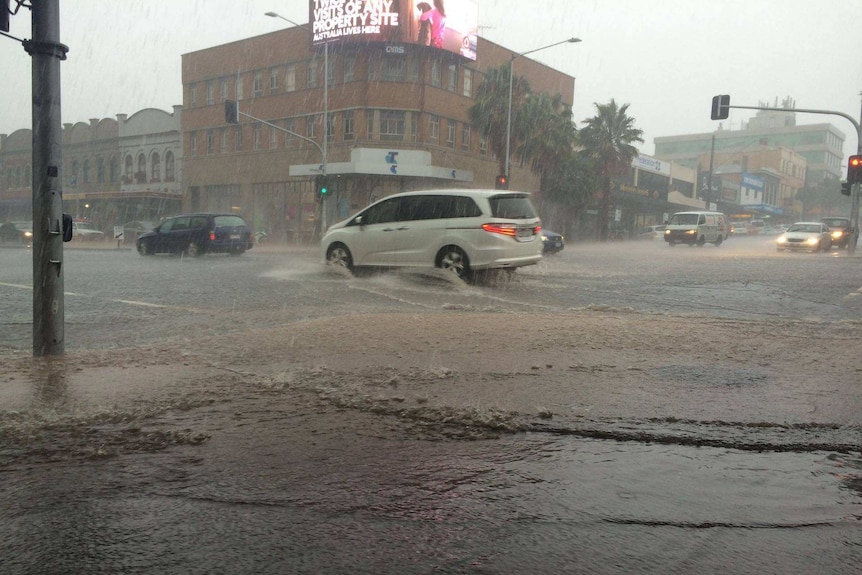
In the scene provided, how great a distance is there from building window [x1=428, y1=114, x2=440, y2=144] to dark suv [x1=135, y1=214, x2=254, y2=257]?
19639 millimetres

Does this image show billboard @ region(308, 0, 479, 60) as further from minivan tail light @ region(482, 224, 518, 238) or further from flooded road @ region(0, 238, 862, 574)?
flooded road @ region(0, 238, 862, 574)

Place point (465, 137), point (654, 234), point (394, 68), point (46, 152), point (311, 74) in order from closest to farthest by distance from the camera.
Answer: point (46, 152), point (394, 68), point (311, 74), point (465, 137), point (654, 234)

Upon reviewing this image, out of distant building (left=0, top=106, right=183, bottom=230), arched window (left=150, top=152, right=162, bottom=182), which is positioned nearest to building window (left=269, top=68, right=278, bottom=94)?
distant building (left=0, top=106, right=183, bottom=230)

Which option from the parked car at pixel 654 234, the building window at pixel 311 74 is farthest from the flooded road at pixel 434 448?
the parked car at pixel 654 234

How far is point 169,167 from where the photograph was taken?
51.3 m

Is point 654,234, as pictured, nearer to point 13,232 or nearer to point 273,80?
point 273,80

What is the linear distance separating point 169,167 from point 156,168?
155 cm

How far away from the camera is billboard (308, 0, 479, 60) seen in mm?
36938

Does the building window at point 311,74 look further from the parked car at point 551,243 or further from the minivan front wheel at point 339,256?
the minivan front wheel at point 339,256

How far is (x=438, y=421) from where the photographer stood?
166 inches

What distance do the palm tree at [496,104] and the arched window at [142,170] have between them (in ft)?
89.4

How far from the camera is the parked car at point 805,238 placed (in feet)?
93.0

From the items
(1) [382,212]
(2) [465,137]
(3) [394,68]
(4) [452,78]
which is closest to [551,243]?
(1) [382,212]

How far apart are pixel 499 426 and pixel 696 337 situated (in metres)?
3.77
